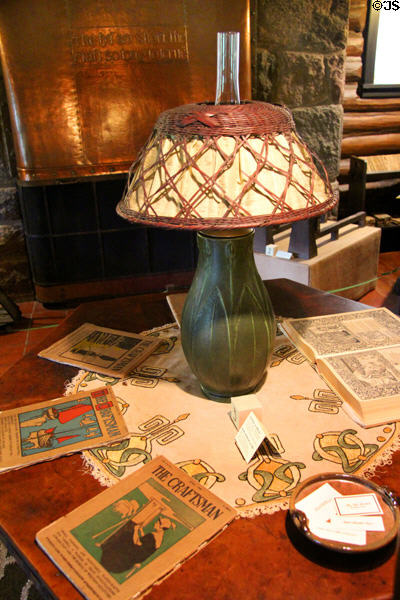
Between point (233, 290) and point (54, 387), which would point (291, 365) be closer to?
point (233, 290)

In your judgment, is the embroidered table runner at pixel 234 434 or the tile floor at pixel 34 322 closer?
the embroidered table runner at pixel 234 434

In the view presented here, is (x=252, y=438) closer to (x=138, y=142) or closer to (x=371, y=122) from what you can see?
(x=138, y=142)

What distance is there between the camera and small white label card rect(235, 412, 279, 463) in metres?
0.94

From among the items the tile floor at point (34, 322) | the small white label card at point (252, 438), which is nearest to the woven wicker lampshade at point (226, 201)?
the small white label card at point (252, 438)

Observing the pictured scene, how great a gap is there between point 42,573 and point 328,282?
198cm

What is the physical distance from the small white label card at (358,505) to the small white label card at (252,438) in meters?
0.17

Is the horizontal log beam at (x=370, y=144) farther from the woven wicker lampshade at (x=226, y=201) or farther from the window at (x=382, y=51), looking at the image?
the woven wicker lampshade at (x=226, y=201)

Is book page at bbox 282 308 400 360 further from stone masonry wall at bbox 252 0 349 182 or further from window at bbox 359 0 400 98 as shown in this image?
window at bbox 359 0 400 98

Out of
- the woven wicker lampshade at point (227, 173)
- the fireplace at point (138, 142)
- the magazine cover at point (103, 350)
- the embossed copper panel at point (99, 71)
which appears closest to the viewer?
the woven wicker lampshade at point (227, 173)

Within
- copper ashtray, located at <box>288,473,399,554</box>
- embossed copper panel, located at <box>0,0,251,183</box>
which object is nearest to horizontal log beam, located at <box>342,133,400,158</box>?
embossed copper panel, located at <box>0,0,251,183</box>

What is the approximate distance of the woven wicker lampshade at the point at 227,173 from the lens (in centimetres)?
88

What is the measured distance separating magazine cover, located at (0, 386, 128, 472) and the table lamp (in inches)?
8.8

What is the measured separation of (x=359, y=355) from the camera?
47.9 inches

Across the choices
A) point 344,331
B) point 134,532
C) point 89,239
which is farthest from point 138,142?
point 134,532
